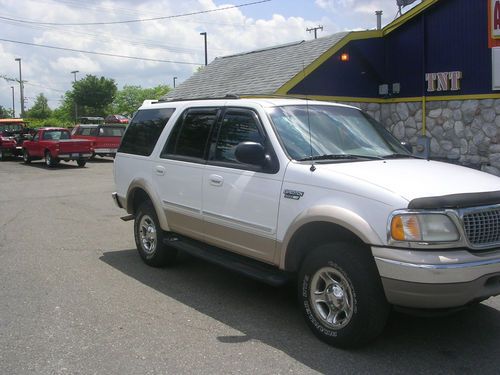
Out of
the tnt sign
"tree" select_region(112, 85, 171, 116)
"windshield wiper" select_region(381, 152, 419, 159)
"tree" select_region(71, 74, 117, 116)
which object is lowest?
"windshield wiper" select_region(381, 152, 419, 159)

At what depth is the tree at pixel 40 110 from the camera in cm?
9188

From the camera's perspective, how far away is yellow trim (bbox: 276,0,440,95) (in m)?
14.7

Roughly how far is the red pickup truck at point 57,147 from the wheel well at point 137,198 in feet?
57.0

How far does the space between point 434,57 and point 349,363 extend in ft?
40.3

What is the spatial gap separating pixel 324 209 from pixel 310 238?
432 millimetres

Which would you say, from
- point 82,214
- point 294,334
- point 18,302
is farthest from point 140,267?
point 82,214

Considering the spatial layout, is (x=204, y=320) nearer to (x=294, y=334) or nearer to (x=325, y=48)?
(x=294, y=334)

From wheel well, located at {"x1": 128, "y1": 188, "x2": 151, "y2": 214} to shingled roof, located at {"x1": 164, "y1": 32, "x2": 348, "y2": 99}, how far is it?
25.5ft

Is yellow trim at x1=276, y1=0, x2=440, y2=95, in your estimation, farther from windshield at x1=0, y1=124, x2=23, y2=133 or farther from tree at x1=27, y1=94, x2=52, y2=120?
tree at x1=27, y1=94, x2=52, y2=120

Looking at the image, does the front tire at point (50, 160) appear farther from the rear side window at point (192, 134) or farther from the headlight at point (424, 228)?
the headlight at point (424, 228)

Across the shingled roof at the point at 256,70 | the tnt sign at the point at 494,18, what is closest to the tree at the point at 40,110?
the shingled roof at the point at 256,70

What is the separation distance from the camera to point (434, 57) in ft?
47.3

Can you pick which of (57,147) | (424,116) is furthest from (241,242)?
(57,147)

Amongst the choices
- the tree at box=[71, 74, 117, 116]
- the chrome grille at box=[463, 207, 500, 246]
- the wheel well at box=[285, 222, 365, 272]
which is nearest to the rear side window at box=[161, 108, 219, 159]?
the wheel well at box=[285, 222, 365, 272]
